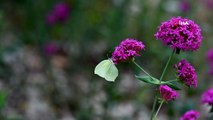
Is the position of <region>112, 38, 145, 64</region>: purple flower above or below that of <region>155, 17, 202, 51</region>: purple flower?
above

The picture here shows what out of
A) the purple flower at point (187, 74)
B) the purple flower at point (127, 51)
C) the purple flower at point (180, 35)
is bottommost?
the purple flower at point (187, 74)

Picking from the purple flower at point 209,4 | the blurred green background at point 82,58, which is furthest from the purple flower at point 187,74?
the purple flower at point 209,4

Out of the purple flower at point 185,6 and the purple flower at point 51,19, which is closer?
the purple flower at point 51,19

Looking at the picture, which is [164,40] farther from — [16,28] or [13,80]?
[16,28]

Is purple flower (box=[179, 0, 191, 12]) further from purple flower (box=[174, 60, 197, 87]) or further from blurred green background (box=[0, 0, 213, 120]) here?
purple flower (box=[174, 60, 197, 87])

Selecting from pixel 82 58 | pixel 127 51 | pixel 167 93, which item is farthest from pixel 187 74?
pixel 82 58

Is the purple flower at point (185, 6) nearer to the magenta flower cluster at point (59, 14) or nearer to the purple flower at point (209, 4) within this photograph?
the purple flower at point (209, 4)

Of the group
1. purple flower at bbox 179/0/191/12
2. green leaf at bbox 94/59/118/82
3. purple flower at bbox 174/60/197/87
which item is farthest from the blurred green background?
purple flower at bbox 174/60/197/87
